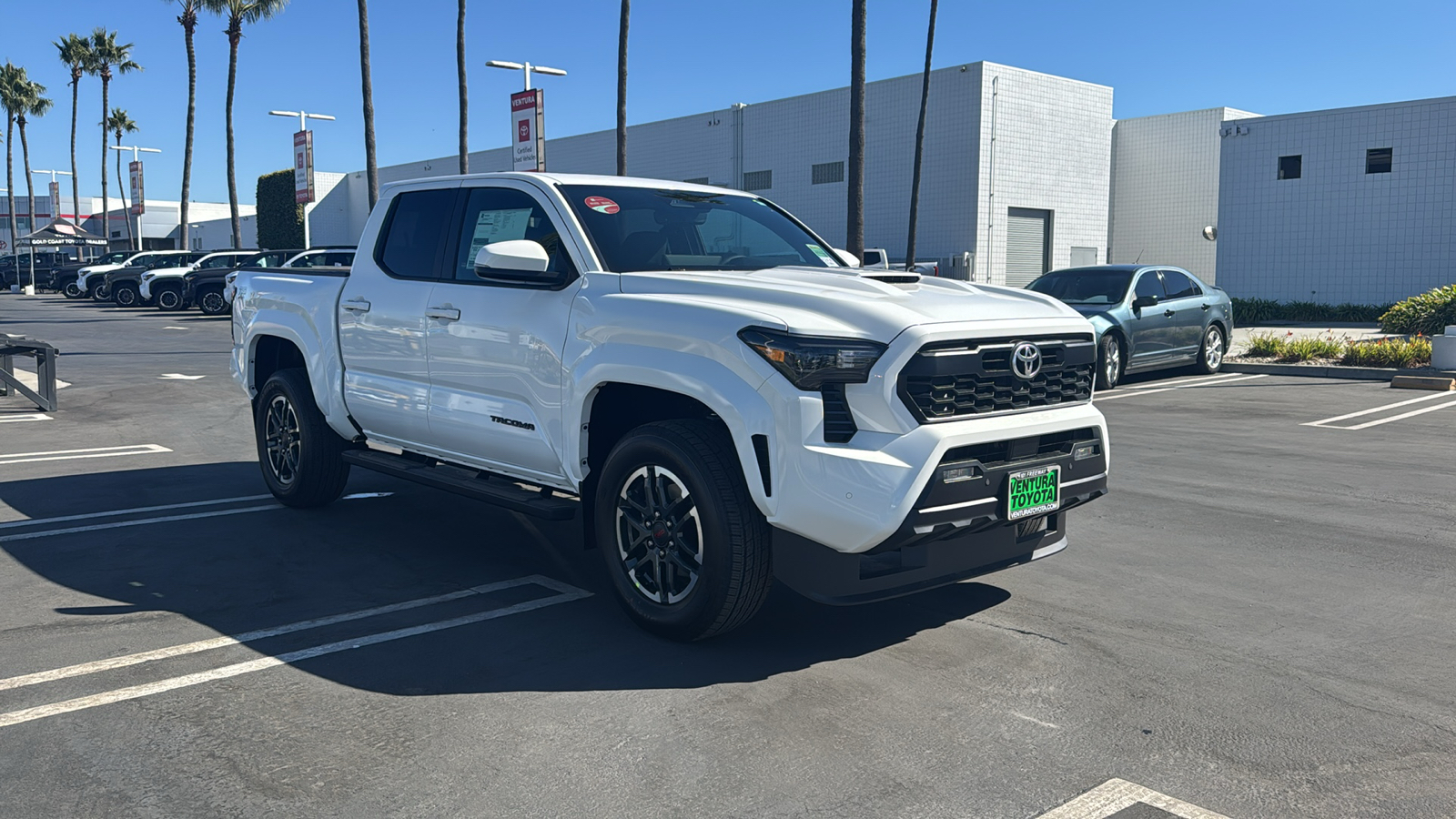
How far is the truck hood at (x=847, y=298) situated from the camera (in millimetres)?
4363

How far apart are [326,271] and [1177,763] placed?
5.80m

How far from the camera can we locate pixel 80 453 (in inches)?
393

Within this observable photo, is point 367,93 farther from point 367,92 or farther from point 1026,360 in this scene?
point 1026,360

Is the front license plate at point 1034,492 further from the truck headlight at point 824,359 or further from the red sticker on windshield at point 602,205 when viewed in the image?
the red sticker on windshield at point 602,205

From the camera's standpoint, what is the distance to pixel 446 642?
16.0 feet

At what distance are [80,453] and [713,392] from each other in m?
7.85

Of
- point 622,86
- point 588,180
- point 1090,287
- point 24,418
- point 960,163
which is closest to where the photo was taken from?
point 588,180

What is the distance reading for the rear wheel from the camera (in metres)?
35.4

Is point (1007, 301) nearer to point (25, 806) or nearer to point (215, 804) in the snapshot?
point (215, 804)

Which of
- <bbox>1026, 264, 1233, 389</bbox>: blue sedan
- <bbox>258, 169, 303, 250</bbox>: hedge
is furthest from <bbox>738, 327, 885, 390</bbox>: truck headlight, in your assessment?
<bbox>258, 169, 303, 250</bbox>: hedge

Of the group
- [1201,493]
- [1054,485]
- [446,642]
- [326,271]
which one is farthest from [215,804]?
[1201,493]

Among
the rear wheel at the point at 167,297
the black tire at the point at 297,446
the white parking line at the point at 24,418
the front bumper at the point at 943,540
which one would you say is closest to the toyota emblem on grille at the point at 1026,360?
the front bumper at the point at 943,540

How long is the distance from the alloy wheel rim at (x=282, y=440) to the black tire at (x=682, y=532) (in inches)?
127

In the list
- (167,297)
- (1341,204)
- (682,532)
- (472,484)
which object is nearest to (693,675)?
(682,532)
